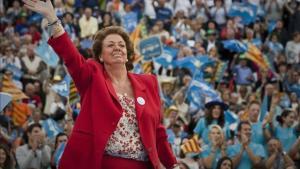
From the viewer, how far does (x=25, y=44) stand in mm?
18000

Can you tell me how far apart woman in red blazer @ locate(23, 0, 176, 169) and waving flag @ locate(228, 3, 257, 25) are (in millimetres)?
14968

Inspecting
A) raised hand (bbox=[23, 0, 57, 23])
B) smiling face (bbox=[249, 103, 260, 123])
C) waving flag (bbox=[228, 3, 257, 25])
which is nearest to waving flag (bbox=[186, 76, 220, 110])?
smiling face (bbox=[249, 103, 260, 123])

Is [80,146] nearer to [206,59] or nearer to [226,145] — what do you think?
[226,145]

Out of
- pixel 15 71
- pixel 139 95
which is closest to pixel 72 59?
pixel 139 95

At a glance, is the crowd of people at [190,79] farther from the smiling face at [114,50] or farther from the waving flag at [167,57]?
the smiling face at [114,50]

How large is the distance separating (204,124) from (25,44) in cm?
693

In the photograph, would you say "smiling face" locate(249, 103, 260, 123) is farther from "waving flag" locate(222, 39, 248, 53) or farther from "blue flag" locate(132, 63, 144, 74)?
"waving flag" locate(222, 39, 248, 53)

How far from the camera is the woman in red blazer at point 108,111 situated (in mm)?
5582

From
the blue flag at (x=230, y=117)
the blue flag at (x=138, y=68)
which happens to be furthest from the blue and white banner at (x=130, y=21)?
the blue flag at (x=230, y=117)

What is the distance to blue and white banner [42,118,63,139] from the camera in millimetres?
12109

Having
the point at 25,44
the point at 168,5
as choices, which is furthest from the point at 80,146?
the point at 168,5

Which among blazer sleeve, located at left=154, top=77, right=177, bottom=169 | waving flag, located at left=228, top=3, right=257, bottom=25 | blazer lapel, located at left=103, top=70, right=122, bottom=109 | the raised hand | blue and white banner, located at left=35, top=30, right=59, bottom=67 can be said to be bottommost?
blazer sleeve, located at left=154, top=77, right=177, bottom=169

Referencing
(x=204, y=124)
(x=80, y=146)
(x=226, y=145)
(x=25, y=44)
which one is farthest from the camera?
(x=25, y=44)

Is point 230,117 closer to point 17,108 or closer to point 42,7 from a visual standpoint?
point 17,108
